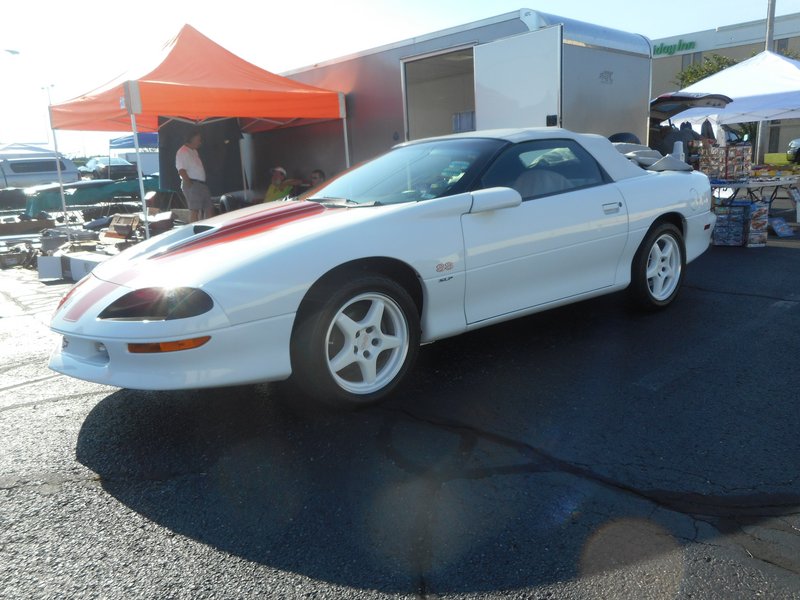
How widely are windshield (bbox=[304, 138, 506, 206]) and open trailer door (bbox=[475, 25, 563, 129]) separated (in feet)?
10.7

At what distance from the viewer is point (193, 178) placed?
9453 mm

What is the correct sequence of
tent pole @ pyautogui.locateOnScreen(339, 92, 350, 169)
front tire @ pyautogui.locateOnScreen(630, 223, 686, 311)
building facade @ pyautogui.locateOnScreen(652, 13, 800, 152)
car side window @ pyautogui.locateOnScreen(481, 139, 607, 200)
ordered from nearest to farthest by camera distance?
1. car side window @ pyautogui.locateOnScreen(481, 139, 607, 200)
2. front tire @ pyautogui.locateOnScreen(630, 223, 686, 311)
3. tent pole @ pyautogui.locateOnScreen(339, 92, 350, 169)
4. building facade @ pyautogui.locateOnScreen(652, 13, 800, 152)

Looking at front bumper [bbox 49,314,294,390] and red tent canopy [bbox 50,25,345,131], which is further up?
red tent canopy [bbox 50,25,345,131]

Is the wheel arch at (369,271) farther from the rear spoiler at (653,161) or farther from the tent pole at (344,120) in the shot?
the tent pole at (344,120)

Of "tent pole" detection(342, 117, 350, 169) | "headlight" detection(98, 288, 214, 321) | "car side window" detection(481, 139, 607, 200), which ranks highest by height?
"tent pole" detection(342, 117, 350, 169)

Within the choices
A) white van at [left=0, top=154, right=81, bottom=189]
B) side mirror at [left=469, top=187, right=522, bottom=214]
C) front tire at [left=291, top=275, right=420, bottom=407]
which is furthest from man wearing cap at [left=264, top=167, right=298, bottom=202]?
white van at [left=0, top=154, right=81, bottom=189]

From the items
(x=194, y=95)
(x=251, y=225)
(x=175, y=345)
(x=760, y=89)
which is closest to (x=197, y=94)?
(x=194, y=95)

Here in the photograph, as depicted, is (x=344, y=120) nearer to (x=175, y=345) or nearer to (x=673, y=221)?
(x=673, y=221)

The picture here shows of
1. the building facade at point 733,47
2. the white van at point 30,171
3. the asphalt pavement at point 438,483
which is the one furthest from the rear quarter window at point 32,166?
the building facade at point 733,47

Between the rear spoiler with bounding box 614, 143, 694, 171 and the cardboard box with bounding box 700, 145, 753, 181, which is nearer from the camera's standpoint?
the rear spoiler with bounding box 614, 143, 694, 171

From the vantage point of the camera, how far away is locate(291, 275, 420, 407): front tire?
2.99 meters

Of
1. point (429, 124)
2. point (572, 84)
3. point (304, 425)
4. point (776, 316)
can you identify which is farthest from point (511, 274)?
point (429, 124)

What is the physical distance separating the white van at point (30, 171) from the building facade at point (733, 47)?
95.3ft

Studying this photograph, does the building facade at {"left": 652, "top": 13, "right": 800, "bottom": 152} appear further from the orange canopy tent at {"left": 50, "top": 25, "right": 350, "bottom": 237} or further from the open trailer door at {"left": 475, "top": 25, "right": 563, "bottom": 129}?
the open trailer door at {"left": 475, "top": 25, "right": 563, "bottom": 129}
